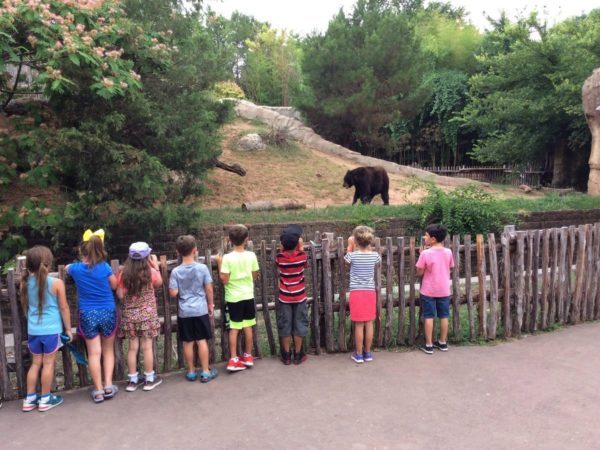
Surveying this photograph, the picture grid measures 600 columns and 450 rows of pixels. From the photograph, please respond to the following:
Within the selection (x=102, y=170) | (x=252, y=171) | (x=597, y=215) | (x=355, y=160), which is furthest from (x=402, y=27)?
(x=102, y=170)

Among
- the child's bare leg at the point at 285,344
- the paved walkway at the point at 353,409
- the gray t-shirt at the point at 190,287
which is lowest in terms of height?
the paved walkway at the point at 353,409

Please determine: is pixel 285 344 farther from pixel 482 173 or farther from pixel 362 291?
pixel 482 173

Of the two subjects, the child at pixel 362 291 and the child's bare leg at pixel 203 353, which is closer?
the child's bare leg at pixel 203 353

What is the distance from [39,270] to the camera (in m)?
3.94

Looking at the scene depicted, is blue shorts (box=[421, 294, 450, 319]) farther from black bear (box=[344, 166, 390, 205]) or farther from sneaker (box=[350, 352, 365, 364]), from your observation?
black bear (box=[344, 166, 390, 205])

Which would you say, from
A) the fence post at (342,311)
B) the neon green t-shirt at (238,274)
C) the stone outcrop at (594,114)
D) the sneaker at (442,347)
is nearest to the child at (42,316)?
the neon green t-shirt at (238,274)

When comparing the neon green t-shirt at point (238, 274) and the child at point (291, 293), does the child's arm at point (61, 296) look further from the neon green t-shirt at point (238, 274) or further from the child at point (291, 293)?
the child at point (291, 293)

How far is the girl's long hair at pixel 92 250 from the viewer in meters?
4.13

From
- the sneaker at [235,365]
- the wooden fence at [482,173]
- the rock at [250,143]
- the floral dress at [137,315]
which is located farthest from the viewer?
the wooden fence at [482,173]

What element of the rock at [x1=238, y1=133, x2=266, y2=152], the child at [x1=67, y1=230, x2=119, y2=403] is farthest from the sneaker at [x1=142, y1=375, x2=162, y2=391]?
the rock at [x1=238, y1=133, x2=266, y2=152]

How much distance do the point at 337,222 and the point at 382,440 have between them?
22.9 ft

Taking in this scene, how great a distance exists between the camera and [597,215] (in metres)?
12.3

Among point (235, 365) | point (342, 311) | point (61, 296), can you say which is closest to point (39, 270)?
point (61, 296)

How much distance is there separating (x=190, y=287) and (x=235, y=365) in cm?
86
